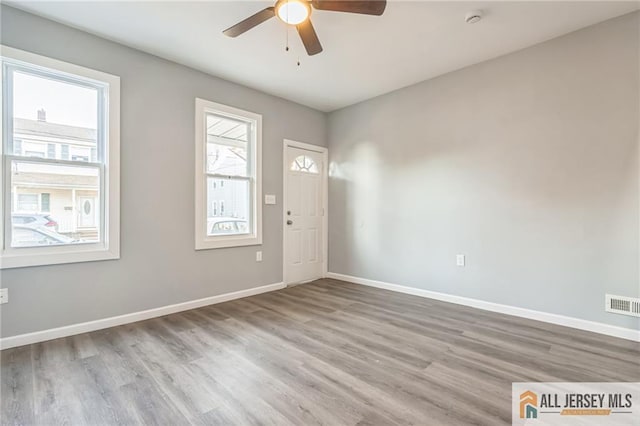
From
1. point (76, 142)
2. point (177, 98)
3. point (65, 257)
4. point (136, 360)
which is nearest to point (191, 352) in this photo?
point (136, 360)

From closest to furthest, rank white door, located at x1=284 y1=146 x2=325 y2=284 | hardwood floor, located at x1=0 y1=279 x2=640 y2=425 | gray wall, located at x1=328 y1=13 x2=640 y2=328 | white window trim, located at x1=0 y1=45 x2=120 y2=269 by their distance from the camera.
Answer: hardwood floor, located at x1=0 y1=279 x2=640 y2=425 → white window trim, located at x1=0 y1=45 x2=120 y2=269 → gray wall, located at x1=328 y1=13 x2=640 y2=328 → white door, located at x1=284 y1=146 x2=325 y2=284

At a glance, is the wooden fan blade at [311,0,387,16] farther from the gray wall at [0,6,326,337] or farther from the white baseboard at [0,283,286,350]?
the white baseboard at [0,283,286,350]

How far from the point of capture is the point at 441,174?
12.2 feet

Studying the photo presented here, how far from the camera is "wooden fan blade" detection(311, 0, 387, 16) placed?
71.9 inches

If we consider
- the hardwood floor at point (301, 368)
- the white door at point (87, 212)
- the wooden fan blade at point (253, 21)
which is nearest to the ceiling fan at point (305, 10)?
the wooden fan blade at point (253, 21)

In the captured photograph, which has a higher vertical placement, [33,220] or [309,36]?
[309,36]

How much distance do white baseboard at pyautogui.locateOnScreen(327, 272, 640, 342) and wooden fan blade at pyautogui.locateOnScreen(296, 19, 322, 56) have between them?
3.13m

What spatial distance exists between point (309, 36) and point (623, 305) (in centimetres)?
347

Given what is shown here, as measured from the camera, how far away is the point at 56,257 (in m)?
2.58

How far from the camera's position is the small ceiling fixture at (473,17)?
2.49m

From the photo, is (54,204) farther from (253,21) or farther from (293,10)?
(293,10)

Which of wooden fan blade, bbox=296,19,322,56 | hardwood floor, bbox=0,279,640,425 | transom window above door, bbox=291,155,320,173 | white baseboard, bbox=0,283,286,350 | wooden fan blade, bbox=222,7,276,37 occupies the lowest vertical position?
hardwood floor, bbox=0,279,640,425

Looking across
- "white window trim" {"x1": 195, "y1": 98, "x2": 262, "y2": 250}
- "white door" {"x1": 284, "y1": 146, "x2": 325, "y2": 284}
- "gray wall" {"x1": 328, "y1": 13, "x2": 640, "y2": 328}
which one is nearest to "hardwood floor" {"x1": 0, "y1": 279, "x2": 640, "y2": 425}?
"gray wall" {"x1": 328, "y1": 13, "x2": 640, "y2": 328}

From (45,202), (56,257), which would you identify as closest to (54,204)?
(45,202)
